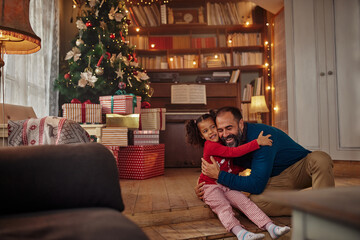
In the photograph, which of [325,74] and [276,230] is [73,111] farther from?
[325,74]

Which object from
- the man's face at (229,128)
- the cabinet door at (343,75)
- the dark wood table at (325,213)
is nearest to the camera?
the dark wood table at (325,213)

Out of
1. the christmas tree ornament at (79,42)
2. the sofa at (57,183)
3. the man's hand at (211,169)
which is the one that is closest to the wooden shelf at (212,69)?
the christmas tree ornament at (79,42)

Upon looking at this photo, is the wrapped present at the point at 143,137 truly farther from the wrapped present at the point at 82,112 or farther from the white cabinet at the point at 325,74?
the white cabinet at the point at 325,74

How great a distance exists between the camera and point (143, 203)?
A: 198cm

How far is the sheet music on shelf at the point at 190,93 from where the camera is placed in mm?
4781

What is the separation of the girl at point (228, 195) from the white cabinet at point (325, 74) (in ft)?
6.38

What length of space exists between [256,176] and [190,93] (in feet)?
10.2

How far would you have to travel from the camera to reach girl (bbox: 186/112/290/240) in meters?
1.63

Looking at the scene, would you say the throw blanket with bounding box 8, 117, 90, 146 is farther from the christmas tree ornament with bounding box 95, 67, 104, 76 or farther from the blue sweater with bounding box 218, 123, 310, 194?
the christmas tree ornament with bounding box 95, 67, 104, 76

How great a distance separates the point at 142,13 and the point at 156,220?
4242 mm

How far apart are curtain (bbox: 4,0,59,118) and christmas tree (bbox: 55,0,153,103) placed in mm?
210

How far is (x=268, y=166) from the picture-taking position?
177cm

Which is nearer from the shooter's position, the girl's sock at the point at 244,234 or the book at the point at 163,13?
the girl's sock at the point at 244,234

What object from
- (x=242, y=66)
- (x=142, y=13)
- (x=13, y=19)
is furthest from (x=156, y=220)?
(x=142, y=13)
